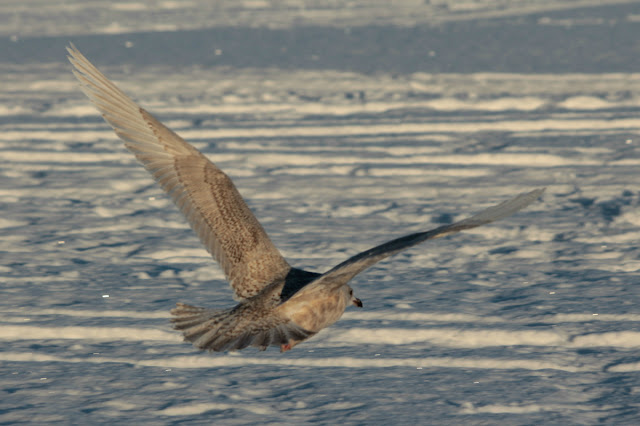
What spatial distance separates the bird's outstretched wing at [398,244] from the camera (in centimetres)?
293

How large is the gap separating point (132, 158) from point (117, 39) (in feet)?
26.6

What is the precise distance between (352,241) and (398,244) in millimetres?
3029

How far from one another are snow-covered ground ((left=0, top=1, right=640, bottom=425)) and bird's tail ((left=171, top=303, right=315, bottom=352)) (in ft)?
1.18

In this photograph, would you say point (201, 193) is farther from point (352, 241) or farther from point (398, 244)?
point (352, 241)

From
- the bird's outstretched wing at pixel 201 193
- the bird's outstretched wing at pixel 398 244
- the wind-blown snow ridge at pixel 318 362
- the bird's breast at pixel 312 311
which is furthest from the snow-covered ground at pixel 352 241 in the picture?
the bird's outstretched wing at pixel 398 244

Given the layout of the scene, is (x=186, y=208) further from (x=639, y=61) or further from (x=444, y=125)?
(x=639, y=61)

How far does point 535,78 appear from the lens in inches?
441

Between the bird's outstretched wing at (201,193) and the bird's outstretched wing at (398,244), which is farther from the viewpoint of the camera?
the bird's outstretched wing at (201,193)

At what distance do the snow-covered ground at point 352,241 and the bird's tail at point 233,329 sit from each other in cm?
36

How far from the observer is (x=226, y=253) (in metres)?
3.95

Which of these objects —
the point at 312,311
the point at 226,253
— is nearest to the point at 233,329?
the point at 312,311

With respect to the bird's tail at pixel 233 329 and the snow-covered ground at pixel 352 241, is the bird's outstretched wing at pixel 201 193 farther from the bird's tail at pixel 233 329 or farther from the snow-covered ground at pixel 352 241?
the snow-covered ground at pixel 352 241

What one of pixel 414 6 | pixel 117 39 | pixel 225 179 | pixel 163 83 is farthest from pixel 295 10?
pixel 225 179

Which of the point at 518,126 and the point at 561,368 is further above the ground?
the point at 518,126
